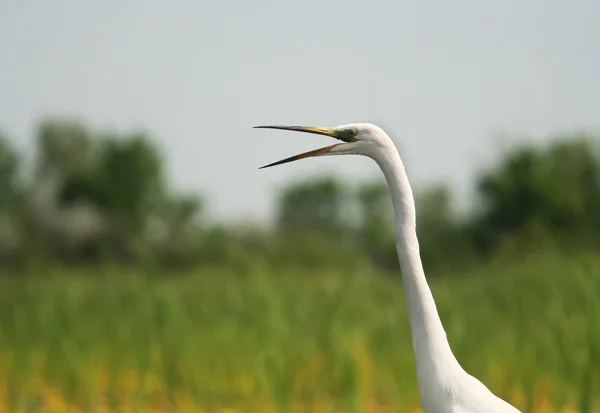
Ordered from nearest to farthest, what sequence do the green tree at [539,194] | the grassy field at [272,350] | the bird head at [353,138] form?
the bird head at [353,138]
the grassy field at [272,350]
the green tree at [539,194]

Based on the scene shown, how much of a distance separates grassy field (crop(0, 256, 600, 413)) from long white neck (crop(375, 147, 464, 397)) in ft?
5.83

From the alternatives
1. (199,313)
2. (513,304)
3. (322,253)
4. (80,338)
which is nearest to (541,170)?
(322,253)

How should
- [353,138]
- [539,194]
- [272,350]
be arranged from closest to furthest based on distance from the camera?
[353,138] → [272,350] → [539,194]

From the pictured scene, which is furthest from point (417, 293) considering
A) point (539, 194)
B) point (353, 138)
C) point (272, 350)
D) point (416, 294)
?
point (539, 194)

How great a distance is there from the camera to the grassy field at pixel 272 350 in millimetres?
4605

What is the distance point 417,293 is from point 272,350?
2.59 meters

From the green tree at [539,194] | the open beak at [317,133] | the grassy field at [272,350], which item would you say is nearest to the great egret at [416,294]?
the open beak at [317,133]

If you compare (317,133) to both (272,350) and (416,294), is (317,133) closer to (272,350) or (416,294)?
(416,294)

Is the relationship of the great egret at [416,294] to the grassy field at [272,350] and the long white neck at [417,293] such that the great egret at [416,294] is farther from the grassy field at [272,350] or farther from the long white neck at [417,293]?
the grassy field at [272,350]

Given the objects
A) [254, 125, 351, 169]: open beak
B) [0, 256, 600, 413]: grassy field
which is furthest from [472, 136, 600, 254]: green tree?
[254, 125, 351, 169]: open beak

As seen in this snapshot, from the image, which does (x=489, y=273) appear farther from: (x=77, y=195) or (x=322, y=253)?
(x=77, y=195)

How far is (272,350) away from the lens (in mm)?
4785

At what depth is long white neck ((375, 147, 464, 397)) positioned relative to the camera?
227 cm

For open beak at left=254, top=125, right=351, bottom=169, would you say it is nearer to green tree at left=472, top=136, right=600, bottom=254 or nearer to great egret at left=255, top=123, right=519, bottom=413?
great egret at left=255, top=123, right=519, bottom=413
